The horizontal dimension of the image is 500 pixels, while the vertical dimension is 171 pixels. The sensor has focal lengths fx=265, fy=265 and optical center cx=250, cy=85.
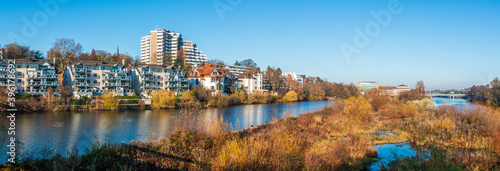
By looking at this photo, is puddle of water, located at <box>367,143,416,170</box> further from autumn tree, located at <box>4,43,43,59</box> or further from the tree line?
autumn tree, located at <box>4,43,43,59</box>

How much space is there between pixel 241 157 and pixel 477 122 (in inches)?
523

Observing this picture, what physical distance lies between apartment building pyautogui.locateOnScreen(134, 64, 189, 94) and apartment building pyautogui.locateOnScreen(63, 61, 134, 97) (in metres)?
2.01

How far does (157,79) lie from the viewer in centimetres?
5475

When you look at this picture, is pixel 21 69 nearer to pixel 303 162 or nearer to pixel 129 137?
pixel 129 137

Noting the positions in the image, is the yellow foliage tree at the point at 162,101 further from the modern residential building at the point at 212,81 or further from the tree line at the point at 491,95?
the tree line at the point at 491,95

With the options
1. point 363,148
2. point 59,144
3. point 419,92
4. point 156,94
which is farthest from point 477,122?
point 156,94

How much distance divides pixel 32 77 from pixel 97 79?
915 centimetres

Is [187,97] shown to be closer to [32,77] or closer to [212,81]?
[212,81]

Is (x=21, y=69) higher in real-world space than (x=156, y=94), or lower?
higher

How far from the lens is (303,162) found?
7098 mm

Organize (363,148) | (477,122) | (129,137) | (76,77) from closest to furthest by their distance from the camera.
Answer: (363,148) < (477,122) < (129,137) < (76,77)

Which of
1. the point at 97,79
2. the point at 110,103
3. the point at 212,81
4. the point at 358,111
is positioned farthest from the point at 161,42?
the point at 358,111

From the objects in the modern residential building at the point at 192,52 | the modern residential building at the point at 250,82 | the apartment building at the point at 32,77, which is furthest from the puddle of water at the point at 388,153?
the modern residential building at the point at 192,52

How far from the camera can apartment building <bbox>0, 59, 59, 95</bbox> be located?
41.1 metres
